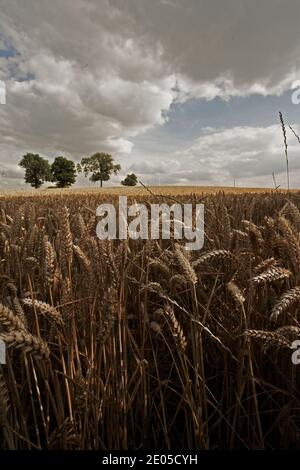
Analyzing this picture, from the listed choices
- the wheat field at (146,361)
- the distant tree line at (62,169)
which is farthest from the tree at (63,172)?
the wheat field at (146,361)

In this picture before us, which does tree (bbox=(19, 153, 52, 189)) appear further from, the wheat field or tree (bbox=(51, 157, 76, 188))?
the wheat field

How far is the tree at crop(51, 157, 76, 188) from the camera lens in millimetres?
65750

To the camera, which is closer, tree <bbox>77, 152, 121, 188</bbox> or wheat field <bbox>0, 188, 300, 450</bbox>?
wheat field <bbox>0, 188, 300, 450</bbox>

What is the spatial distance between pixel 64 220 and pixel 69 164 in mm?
69347

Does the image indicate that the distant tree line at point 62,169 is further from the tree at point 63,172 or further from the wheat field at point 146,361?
the wheat field at point 146,361

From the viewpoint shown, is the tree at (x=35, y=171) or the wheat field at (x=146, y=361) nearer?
the wheat field at (x=146, y=361)

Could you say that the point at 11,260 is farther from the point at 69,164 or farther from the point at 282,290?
the point at 69,164

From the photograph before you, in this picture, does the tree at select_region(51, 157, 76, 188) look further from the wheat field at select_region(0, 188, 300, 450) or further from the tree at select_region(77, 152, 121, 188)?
the wheat field at select_region(0, 188, 300, 450)

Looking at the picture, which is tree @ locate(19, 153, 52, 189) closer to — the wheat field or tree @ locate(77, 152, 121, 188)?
tree @ locate(77, 152, 121, 188)

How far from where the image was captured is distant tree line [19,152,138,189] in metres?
65.0

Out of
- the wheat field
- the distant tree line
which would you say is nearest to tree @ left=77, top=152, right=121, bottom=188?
the distant tree line

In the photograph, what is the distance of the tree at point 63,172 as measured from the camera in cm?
6575

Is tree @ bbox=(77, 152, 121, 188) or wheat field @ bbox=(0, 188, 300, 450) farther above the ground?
tree @ bbox=(77, 152, 121, 188)
